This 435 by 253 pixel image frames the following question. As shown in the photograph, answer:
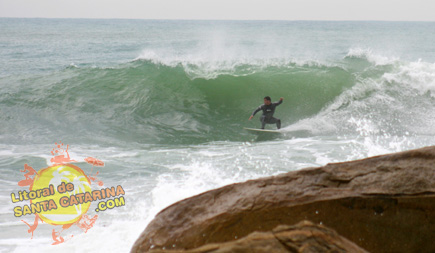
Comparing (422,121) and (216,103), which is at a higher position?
(216,103)

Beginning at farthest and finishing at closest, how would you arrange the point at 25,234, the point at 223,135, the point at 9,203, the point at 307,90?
the point at 307,90 < the point at 223,135 < the point at 9,203 < the point at 25,234

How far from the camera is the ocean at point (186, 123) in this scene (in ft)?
16.4

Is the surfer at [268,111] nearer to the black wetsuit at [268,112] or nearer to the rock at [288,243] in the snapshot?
the black wetsuit at [268,112]

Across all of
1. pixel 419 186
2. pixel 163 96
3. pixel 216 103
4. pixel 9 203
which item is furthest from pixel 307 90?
pixel 419 186

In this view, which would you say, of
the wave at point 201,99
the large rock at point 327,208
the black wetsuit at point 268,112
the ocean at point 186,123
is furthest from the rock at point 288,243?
the black wetsuit at point 268,112

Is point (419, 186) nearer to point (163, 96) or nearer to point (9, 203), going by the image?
point (9, 203)

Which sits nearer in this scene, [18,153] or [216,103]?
[18,153]

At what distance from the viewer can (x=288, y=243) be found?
1469 mm

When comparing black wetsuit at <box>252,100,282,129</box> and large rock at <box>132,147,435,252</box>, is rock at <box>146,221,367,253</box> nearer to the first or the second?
large rock at <box>132,147,435,252</box>

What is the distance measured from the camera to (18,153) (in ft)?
24.2

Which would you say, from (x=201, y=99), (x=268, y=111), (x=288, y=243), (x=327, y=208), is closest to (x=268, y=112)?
(x=268, y=111)

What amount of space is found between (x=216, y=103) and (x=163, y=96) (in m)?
1.86

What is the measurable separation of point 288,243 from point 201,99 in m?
11.2

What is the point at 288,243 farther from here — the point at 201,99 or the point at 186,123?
the point at 201,99
